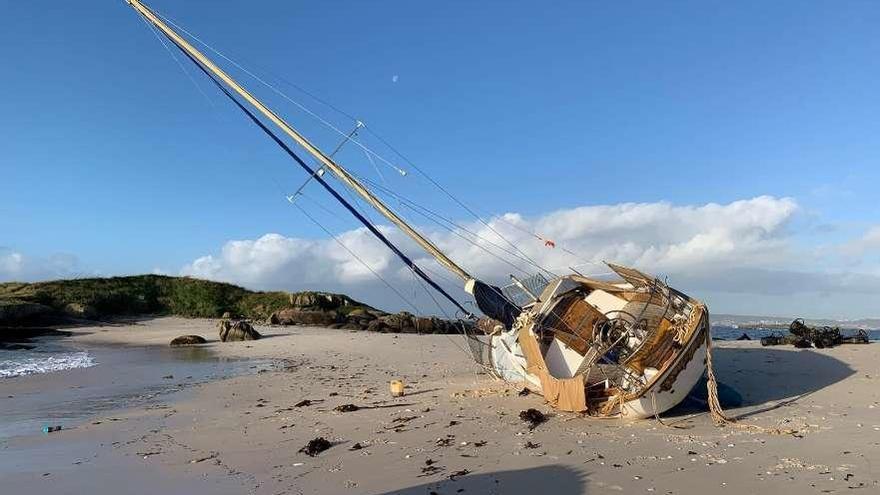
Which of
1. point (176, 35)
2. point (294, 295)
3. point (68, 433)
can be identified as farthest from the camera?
point (294, 295)

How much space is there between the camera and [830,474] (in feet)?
24.4

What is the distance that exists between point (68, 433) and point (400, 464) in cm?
641

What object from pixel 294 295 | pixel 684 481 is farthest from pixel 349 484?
pixel 294 295

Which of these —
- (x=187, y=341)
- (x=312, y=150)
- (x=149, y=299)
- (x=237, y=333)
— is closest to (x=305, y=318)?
(x=237, y=333)

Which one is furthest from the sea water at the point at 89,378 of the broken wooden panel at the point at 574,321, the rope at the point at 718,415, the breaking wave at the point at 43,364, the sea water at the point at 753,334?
the sea water at the point at 753,334

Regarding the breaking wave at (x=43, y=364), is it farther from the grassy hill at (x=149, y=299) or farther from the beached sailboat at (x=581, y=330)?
the grassy hill at (x=149, y=299)

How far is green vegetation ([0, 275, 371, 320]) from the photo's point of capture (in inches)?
1650

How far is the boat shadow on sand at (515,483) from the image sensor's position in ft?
23.9

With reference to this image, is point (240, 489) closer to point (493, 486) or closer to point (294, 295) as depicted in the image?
point (493, 486)

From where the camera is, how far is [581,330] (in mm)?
14453

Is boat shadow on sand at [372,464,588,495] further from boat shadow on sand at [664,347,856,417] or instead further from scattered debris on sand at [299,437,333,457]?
boat shadow on sand at [664,347,856,417]

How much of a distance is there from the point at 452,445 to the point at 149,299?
41906 mm

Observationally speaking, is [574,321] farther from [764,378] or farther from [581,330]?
[764,378]

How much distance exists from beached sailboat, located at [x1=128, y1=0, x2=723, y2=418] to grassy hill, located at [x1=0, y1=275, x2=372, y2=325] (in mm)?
27630
